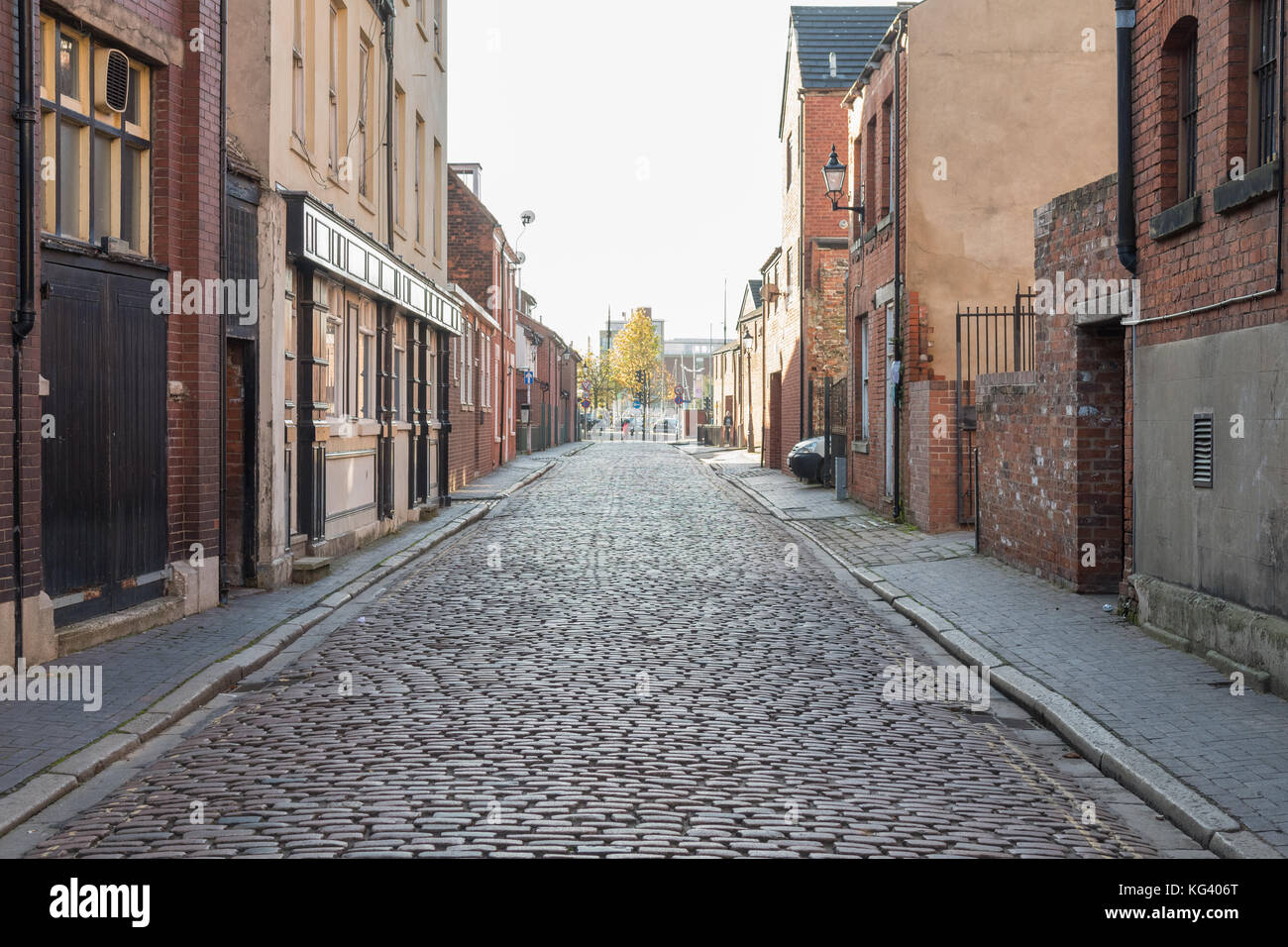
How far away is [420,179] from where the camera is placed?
22406 millimetres

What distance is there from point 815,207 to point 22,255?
25404 millimetres

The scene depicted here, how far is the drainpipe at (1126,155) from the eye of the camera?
10.4 meters

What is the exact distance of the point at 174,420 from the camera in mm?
10727

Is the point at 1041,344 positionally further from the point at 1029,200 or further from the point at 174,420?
the point at 174,420

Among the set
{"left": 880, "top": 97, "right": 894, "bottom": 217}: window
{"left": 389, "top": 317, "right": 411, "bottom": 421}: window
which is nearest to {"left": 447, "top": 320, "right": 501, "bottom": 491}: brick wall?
{"left": 389, "top": 317, "right": 411, "bottom": 421}: window

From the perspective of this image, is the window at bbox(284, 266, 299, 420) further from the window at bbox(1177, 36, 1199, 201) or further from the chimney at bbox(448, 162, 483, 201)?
the chimney at bbox(448, 162, 483, 201)

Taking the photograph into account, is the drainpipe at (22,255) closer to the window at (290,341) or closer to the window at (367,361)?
the window at (290,341)

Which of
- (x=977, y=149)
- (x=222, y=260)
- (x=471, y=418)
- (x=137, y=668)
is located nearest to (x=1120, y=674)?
(x=137, y=668)

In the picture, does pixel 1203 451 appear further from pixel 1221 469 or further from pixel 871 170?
pixel 871 170

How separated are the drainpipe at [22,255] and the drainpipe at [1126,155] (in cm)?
776

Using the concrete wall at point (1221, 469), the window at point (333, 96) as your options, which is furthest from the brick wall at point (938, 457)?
the window at point (333, 96)

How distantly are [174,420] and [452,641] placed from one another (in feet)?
9.85

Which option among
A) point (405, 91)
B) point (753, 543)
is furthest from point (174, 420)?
point (405, 91)

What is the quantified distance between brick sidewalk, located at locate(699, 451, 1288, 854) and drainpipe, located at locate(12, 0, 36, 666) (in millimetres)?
6292
